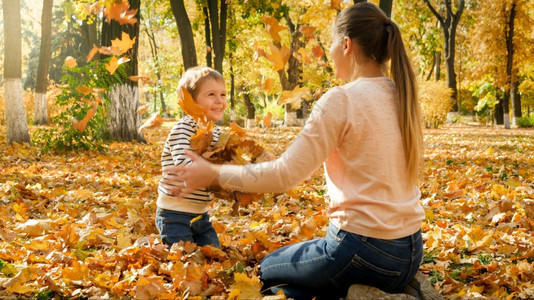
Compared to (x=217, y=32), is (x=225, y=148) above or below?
below

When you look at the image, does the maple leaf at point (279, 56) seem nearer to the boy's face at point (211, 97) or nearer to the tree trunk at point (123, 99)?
the boy's face at point (211, 97)

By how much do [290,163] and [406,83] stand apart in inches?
24.3

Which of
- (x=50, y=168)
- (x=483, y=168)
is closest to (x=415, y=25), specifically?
(x=483, y=168)

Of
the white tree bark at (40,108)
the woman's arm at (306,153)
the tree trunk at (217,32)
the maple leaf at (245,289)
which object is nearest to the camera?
the woman's arm at (306,153)

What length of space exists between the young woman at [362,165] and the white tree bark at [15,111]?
8.71 m

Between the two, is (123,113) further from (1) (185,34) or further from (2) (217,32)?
(2) (217,32)

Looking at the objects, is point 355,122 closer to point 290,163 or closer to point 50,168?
point 290,163

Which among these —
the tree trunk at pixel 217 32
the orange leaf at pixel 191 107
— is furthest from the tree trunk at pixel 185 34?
the orange leaf at pixel 191 107

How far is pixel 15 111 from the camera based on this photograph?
29.7 feet

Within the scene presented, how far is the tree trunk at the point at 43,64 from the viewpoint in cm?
1510

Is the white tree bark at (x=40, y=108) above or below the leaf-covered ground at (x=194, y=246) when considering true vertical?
above

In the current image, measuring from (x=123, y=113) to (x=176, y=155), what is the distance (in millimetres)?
7669

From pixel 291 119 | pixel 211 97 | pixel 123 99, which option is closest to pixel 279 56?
pixel 211 97

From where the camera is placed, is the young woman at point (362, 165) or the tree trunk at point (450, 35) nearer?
the young woman at point (362, 165)
